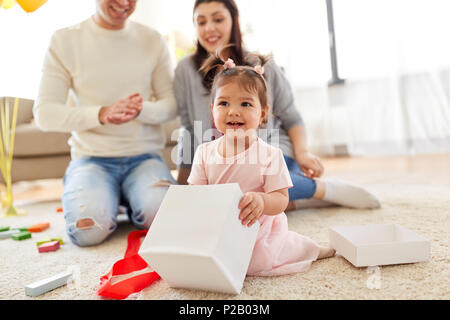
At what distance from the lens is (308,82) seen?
2977 millimetres

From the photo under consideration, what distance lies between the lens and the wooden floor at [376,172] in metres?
1.88

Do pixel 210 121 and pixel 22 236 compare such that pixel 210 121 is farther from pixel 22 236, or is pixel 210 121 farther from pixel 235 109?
pixel 22 236

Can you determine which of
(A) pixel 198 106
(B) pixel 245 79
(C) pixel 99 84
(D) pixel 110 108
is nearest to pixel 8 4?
(C) pixel 99 84

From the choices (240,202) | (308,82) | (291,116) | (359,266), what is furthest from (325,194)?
(308,82)

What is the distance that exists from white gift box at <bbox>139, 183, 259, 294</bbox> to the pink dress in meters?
0.08

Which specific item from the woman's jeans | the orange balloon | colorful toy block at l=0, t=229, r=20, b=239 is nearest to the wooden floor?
the woman's jeans

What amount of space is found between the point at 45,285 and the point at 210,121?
0.70m

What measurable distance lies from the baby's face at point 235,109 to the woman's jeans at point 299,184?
1.60 feet

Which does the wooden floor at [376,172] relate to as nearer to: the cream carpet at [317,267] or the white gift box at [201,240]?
the cream carpet at [317,267]

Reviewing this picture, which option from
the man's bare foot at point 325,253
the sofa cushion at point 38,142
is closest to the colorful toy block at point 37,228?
the sofa cushion at point 38,142

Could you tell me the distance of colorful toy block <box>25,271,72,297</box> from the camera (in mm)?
734

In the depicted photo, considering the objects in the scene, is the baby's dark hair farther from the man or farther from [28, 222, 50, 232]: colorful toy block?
[28, 222, 50, 232]: colorful toy block

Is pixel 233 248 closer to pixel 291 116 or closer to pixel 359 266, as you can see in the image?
pixel 359 266

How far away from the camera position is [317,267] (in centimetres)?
80
